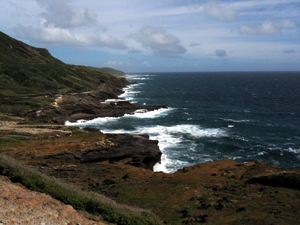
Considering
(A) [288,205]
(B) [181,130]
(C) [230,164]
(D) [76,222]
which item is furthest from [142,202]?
(B) [181,130]

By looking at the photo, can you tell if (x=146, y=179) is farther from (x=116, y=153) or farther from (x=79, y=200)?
(x=79, y=200)

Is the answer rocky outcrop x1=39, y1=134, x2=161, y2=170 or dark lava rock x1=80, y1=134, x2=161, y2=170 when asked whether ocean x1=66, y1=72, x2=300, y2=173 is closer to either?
dark lava rock x1=80, y1=134, x2=161, y2=170

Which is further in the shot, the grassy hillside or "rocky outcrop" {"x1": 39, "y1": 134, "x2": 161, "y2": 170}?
the grassy hillside

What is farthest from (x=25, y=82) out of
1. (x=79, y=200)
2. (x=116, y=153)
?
(x=79, y=200)

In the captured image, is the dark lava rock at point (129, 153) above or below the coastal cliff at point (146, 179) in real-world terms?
below

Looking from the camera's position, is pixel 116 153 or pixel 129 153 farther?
pixel 129 153

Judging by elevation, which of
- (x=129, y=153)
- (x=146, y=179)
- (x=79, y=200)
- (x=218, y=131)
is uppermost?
(x=79, y=200)

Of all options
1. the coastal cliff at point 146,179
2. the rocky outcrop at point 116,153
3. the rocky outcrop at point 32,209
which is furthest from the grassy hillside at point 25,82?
the rocky outcrop at point 32,209

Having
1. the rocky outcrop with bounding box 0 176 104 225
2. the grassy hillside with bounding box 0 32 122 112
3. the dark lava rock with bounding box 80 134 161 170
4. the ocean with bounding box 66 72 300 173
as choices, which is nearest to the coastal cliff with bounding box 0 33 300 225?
the dark lava rock with bounding box 80 134 161 170

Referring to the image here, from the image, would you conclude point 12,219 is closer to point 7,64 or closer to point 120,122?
point 120,122

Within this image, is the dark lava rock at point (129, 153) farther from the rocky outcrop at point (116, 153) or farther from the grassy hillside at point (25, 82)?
the grassy hillside at point (25, 82)

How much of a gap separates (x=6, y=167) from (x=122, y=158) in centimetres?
1803

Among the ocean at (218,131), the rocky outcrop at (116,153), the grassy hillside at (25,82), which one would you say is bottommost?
the ocean at (218,131)

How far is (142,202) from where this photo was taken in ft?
50.9
